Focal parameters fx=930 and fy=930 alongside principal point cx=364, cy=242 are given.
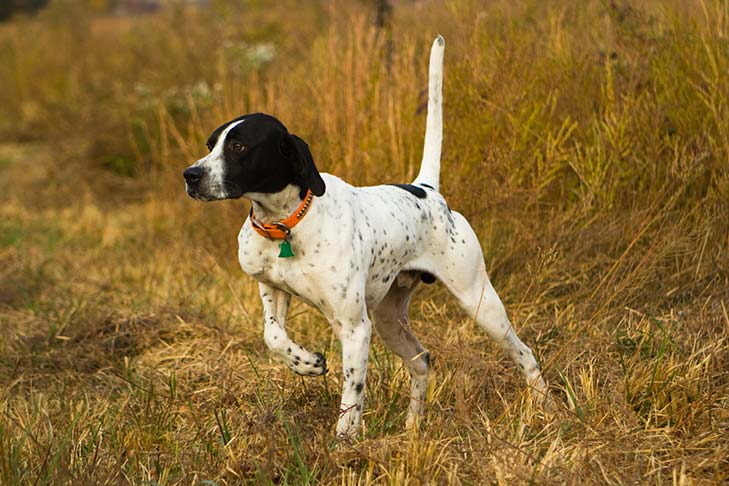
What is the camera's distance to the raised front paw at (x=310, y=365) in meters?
3.60

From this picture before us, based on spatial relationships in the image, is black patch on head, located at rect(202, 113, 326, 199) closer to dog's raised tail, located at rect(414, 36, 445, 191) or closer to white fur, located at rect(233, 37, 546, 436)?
white fur, located at rect(233, 37, 546, 436)

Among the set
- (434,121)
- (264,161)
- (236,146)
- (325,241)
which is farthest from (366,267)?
(434,121)

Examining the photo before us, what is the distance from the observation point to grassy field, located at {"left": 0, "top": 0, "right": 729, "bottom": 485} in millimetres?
3299

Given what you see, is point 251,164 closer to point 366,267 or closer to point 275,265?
point 275,265

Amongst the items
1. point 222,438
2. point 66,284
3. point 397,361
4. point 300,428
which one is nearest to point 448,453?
point 300,428

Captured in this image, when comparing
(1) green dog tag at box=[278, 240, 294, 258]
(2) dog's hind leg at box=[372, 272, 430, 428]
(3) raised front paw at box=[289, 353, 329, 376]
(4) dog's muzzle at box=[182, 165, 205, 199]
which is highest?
(4) dog's muzzle at box=[182, 165, 205, 199]

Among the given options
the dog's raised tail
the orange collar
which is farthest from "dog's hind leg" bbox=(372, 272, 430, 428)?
the orange collar

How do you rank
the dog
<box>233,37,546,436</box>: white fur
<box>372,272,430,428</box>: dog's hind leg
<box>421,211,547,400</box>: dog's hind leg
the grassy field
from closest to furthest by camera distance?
the grassy field < the dog < <box>233,37,546,436</box>: white fur < <box>421,211,547,400</box>: dog's hind leg < <box>372,272,430,428</box>: dog's hind leg

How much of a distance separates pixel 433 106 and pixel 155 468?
204 cm

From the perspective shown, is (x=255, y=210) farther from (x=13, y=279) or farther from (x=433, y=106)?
(x=13, y=279)

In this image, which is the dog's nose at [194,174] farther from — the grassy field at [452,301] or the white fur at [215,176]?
the grassy field at [452,301]

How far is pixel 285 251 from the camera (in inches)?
137

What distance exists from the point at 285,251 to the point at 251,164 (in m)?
0.35

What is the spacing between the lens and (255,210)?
358cm
